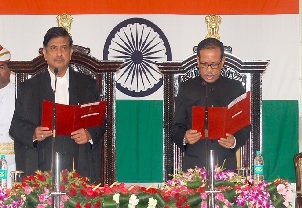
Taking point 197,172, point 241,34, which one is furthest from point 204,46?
point 241,34

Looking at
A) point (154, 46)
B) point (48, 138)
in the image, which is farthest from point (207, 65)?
point (154, 46)

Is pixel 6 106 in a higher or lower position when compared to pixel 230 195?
higher

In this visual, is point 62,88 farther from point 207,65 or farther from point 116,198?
point 116,198

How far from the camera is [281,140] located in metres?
5.51

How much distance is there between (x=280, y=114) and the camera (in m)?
5.53

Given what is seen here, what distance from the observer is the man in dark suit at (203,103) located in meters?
4.00

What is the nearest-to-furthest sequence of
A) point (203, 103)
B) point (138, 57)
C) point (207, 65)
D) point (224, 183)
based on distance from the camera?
1. point (224, 183)
2. point (207, 65)
3. point (203, 103)
4. point (138, 57)

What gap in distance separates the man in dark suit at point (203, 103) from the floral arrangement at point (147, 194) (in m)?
0.86

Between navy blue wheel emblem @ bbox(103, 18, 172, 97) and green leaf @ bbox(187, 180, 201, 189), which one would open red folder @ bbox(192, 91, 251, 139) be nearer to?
green leaf @ bbox(187, 180, 201, 189)

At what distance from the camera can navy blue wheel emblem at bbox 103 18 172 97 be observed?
5.49 meters

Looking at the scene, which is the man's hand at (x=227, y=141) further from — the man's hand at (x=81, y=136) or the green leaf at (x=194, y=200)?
the green leaf at (x=194, y=200)

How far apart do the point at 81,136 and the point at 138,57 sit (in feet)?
5.73

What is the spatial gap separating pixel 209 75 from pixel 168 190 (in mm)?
1151
